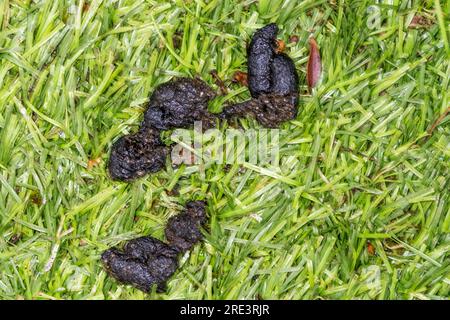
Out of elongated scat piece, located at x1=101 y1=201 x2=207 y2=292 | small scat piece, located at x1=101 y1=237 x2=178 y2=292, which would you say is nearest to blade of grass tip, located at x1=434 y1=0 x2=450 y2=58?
elongated scat piece, located at x1=101 y1=201 x2=207 y2=292

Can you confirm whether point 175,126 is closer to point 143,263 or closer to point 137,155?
point 137,155

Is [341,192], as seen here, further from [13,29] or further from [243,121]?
[13,29]

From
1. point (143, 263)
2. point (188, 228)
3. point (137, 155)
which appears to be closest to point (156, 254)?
point (143, 263)

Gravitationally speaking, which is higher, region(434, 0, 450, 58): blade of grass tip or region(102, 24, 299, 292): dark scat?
region(434, 0, 450, 58): blade of grass tip

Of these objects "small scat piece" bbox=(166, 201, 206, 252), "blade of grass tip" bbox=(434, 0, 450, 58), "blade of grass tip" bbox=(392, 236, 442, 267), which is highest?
"blade of grass tip" bbox=(434, 0, 450, 58)

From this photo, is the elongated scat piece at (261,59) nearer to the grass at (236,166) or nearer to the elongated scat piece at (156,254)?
the grass at (236,166)

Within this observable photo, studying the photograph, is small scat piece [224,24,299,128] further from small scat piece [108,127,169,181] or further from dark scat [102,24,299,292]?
small scat piece [108,127,169,181]
